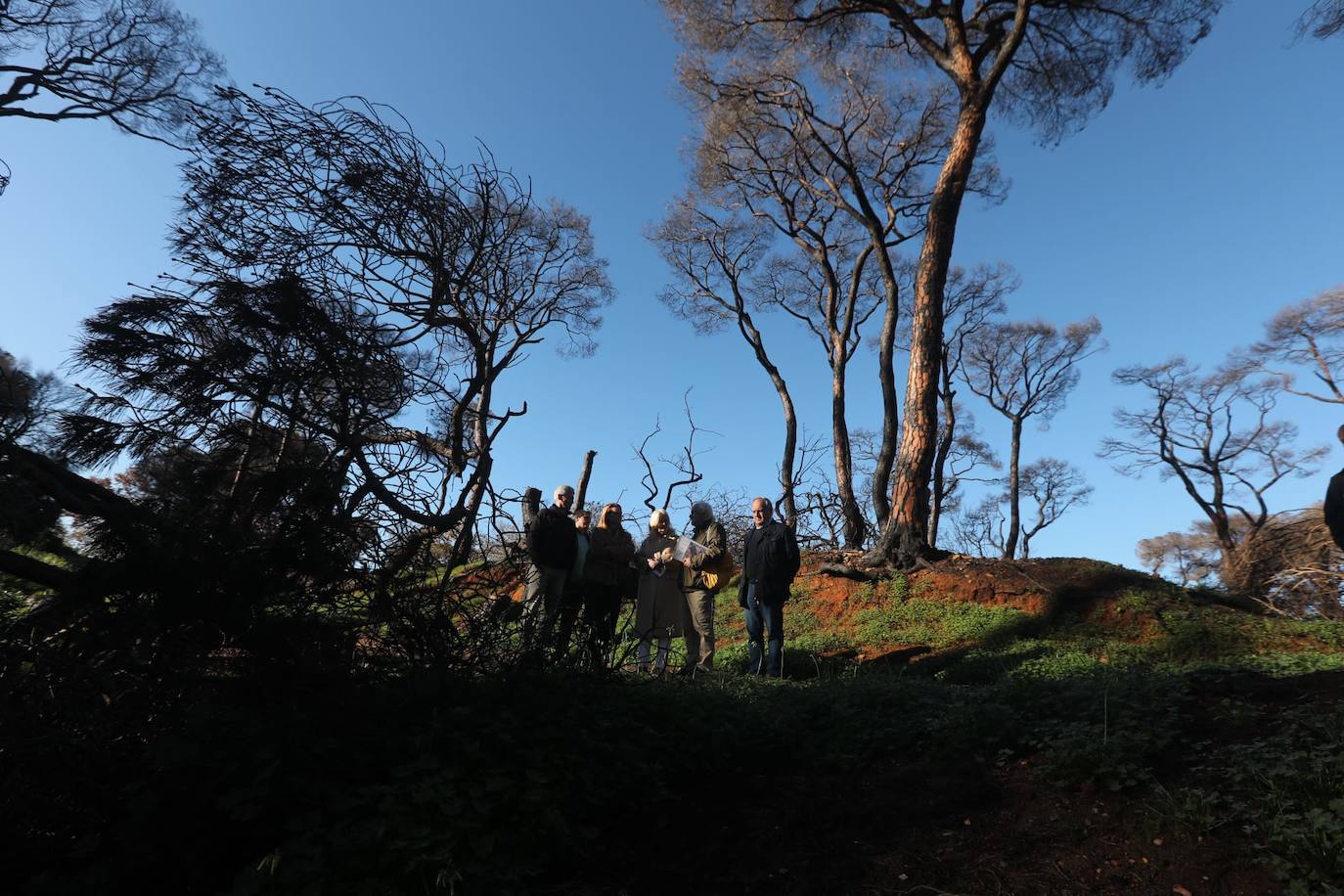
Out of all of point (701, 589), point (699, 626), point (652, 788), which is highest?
point (701, 589)

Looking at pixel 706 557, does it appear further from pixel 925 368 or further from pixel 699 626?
pixel 925 368

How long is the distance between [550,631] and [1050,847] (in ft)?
9.16

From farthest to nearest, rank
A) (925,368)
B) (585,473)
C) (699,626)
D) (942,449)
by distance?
1. (942,449)
2. (585,473)
3. (925,368)
4. (699,626)

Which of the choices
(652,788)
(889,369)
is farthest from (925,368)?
(652,788)

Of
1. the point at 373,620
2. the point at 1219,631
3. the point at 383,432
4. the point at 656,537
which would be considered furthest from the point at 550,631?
the point at 1219,631

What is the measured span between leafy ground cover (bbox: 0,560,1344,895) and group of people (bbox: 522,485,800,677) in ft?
7.07

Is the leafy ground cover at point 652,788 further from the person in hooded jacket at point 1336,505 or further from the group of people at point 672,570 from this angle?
the person in hooded jacket at point 1336,505

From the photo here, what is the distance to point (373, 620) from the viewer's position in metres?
3.96

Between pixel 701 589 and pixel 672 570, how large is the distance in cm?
38

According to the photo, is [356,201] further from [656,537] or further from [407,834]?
[656,537]

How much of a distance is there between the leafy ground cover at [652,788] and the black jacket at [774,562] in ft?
8.62

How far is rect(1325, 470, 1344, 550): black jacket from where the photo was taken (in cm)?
647

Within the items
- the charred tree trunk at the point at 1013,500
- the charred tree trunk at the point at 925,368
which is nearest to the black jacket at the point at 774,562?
the charred tree trunk at the point at 925,368

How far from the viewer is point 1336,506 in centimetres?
652
